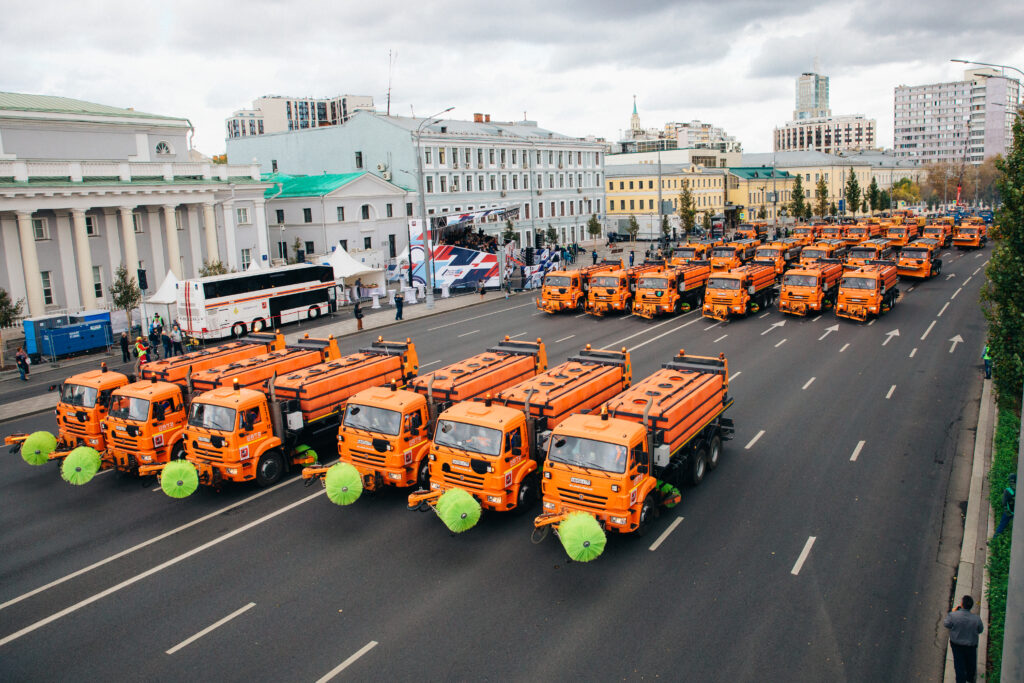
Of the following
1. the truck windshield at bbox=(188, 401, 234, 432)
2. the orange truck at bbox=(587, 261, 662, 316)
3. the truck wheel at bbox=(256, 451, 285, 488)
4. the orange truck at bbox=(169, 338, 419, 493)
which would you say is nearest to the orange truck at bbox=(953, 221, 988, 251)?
the orange truck at bbox=(587, 261, 662, 316)

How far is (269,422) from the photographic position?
16906mm

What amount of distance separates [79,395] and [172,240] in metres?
32.4

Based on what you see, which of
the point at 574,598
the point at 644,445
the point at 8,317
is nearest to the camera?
the point at 574,598

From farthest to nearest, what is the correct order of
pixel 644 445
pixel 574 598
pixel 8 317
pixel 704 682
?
pixel 8 317 < pixel 644 445 < pixel 574 598 < pixel 704 682

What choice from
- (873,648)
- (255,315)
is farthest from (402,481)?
(255,315)

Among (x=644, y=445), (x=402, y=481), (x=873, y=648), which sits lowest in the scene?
(x=873, y=648)

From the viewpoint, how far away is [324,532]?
14.7m

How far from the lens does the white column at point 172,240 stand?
1854 inches

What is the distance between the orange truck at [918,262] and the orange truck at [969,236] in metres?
20.4

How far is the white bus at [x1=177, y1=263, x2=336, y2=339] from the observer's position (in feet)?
121

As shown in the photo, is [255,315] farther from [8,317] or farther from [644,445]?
[644,445]

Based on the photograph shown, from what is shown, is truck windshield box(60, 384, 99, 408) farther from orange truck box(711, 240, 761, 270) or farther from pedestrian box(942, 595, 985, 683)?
orange truck box(711, 240, 761, 270)

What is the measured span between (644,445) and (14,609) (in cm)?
1119

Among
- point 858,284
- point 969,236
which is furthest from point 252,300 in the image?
point 969,236
